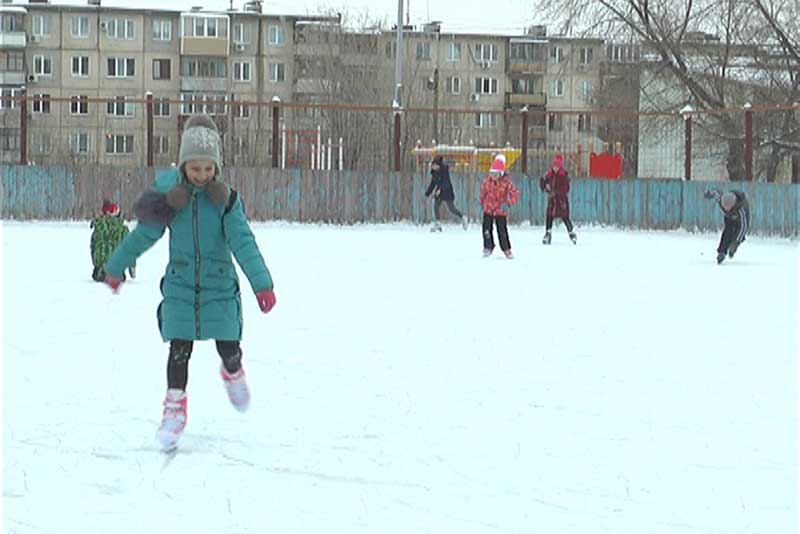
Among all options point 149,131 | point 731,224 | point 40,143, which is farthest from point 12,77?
point 731,224

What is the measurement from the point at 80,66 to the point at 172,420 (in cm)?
6529

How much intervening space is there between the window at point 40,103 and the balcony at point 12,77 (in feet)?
82.4

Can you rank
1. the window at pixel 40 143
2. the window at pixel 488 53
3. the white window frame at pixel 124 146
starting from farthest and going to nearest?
the window at pixel 488 53
the window at pixel 40 143
the white window frame at pixel 124 146

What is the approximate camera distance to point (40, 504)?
4.23 meters

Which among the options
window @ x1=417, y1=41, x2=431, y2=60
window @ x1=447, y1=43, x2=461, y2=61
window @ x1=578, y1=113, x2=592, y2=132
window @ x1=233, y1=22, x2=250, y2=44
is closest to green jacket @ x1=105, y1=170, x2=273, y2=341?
window @ x1=578, y1=113, x2=592, y2=132

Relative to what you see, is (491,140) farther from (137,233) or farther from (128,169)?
(137,233)

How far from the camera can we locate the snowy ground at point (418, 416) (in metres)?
4.27

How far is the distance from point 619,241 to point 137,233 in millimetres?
17060

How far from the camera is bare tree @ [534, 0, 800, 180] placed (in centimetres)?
3391

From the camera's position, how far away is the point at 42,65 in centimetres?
6812

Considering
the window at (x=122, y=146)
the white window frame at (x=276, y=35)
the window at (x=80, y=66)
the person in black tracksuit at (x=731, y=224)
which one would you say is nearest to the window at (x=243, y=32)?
the white window frame at (x=276, y=35)

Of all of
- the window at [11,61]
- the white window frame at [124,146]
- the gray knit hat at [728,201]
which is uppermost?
the window at [11,61]

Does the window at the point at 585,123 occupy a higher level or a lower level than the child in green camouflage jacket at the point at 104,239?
higher

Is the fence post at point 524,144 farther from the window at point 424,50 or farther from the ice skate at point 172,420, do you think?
the window at point 424,50
